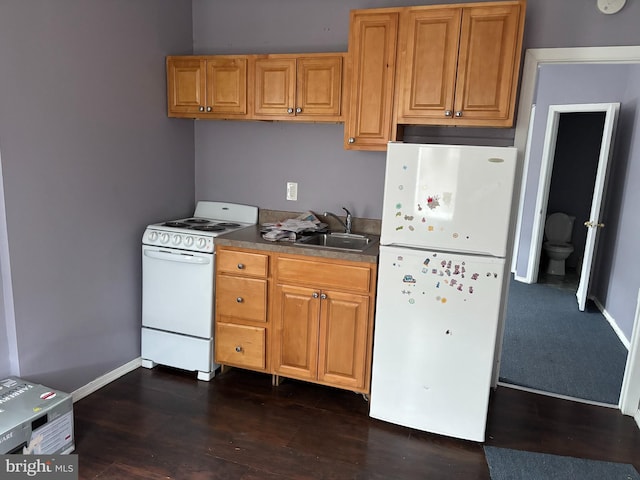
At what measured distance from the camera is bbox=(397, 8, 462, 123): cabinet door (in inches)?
102

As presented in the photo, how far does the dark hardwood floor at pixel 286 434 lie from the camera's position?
2.31 m

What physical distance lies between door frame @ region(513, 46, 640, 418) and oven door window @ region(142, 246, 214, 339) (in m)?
2.08

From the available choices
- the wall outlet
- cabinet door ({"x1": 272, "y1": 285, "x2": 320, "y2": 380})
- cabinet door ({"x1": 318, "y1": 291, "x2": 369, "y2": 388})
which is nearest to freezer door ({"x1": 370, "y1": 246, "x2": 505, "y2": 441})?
cabinet door ({"x1": 318, "y1": 291, "x2": 369, "y2": 388})

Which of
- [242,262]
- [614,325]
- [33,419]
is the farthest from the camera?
[614,325]

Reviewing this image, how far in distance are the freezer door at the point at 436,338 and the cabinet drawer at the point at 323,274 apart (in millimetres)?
153

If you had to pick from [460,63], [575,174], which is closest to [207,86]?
[460,63]

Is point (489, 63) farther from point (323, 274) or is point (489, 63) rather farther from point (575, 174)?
point (575, 174)

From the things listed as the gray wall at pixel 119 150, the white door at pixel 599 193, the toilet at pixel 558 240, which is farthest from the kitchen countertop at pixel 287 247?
the toilet at pixel 558 240

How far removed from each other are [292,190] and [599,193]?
9.44ft

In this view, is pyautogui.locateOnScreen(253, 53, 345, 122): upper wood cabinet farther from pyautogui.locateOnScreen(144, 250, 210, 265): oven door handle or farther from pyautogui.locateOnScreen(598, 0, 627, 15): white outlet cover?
pyautogui.locateOnScreen(598, 0, 627, 15): white outlet cover

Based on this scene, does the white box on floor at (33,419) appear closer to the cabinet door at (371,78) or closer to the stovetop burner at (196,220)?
the stovetop burner at (196,220)

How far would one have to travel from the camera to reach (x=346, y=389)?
9.61ft

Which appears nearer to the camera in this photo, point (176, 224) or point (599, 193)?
point (176, 224)

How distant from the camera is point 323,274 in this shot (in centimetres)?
278
